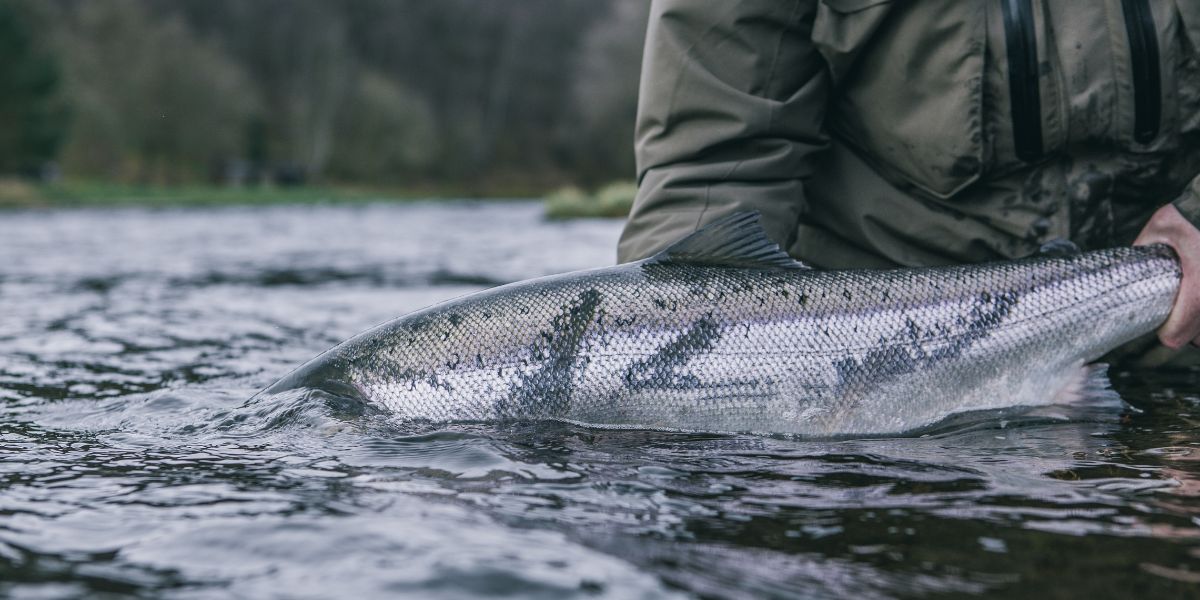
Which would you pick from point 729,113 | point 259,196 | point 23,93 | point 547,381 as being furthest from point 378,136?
point 547,381

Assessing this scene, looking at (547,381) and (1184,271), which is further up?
(1184,271)

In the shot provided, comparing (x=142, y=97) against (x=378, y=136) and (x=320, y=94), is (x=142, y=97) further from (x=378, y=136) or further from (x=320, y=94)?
(x=320, y=94)

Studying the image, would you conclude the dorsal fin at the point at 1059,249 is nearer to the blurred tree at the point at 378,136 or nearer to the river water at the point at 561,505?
the river water at the point at 561,505

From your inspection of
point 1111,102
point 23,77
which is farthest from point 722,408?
point 23,77

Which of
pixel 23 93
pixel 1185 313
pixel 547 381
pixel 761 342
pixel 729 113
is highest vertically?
pixel 23 93

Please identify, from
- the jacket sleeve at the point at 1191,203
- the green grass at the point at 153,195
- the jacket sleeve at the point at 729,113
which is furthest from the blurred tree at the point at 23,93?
the jacket sleeve at the point at 1191,203

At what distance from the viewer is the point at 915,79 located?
12.1ft

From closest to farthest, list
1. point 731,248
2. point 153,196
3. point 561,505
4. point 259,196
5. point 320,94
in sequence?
point 561,505
point 731,248
point 153,196
point 259,196
point 320,94

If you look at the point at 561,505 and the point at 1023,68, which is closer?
the point at 561,505

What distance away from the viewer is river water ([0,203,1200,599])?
206cm

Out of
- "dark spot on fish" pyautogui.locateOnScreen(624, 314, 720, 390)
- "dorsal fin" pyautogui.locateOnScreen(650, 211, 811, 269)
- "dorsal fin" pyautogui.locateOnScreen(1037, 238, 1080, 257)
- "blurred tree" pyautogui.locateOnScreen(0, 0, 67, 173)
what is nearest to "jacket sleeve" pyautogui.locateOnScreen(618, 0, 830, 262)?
"dorsal fin" pyautogui.locateOnScreen(650, 211, 811, 269)

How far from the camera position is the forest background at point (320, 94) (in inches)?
1726

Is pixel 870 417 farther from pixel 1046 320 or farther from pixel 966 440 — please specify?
pixel 1046 320

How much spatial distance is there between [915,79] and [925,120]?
133 millimetres
